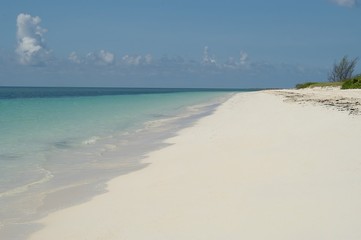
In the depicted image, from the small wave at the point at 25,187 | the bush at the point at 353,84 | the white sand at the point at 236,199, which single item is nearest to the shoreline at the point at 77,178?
the small wave at the point at 25,187

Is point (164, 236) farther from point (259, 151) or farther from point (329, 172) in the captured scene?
point (259, 151)

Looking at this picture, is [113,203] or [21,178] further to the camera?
[21,178]

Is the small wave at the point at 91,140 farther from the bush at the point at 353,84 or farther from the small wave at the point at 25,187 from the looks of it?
the bush at the point at 353,84

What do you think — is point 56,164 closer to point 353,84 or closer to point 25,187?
point 25,187

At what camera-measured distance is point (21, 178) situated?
28.5 feet

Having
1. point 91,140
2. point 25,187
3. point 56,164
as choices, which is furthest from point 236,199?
point 91,140

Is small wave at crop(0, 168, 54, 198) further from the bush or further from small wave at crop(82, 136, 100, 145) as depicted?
the bush

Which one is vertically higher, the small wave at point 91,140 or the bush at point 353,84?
the bush at point 353,84

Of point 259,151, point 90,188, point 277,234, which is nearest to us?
point 277,234

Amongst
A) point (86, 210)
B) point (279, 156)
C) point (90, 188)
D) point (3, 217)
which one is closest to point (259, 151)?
point (279, 156)

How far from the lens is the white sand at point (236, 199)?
4887 millimetres

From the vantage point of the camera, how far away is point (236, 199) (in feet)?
19.5

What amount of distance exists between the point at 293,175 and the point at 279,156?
1.74 meters

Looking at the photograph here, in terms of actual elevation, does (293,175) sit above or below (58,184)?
above
